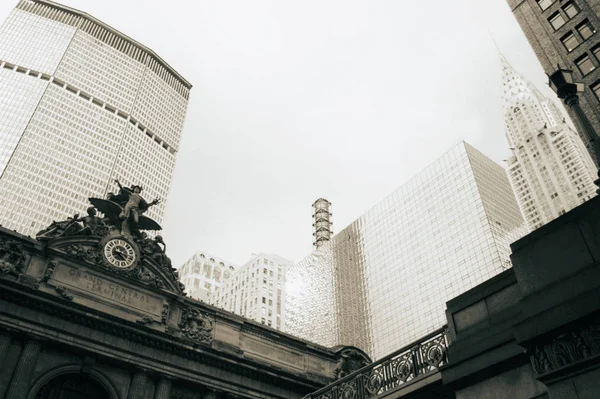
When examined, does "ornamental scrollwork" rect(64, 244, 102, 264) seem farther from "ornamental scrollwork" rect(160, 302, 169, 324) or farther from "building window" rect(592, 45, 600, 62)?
"building window" rect(592, 45, 600, 62)

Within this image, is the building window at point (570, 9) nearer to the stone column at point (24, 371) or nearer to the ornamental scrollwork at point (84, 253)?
the ornamental scrollwork at point (84, 253)

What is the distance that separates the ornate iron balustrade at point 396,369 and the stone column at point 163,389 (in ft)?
35.2

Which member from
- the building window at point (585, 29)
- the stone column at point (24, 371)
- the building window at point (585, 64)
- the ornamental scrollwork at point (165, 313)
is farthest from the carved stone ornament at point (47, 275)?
the building window at point (585, 29)

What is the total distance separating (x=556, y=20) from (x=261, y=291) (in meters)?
91.9

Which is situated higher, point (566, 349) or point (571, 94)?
point (571, 94)

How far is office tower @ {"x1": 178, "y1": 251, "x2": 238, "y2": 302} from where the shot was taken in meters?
144

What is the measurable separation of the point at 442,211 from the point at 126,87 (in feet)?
301

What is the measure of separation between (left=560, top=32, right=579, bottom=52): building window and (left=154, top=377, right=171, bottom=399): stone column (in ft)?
112

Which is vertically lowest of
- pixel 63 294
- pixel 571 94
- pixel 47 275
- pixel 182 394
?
pixel 182 394

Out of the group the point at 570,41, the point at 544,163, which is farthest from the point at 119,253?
the point at 544,163

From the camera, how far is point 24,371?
22078 millimetres

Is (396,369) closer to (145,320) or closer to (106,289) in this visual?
(145,320)

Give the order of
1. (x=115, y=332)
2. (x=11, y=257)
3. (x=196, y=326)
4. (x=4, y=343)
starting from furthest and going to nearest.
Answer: (x=196, y=326) → (x=115, y=332) → (x=11, y=257) → (x=4, y=343)

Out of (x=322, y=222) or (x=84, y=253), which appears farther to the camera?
(x=322, y=222)
